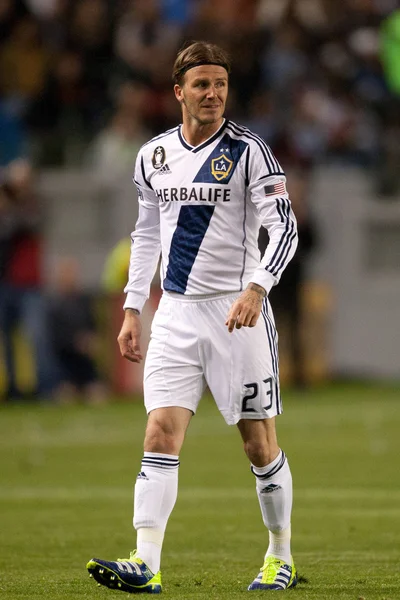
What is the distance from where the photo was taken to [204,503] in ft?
30.8

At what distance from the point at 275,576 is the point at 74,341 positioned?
11582 millimetres

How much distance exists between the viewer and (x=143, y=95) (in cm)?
1909

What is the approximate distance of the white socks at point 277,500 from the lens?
612 cm

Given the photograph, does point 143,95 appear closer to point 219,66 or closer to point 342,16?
point 342,16

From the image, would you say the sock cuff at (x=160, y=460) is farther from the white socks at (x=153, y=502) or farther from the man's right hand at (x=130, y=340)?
the man's right hand at (x=130, y=340)

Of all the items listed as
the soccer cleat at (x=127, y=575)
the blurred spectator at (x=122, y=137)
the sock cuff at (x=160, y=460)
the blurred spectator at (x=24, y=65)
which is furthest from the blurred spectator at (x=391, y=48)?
the soccer cleat at (x=127, y=575)

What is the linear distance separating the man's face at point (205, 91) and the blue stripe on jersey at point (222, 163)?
140 mm

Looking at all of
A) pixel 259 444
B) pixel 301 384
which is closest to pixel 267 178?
pixel 259 444

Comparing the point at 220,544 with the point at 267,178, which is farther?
the point at 220,544

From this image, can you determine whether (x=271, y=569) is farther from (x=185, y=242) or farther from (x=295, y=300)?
(x=295, y=300)

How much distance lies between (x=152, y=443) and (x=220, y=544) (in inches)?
77.2

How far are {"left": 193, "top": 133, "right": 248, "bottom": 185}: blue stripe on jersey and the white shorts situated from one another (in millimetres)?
556

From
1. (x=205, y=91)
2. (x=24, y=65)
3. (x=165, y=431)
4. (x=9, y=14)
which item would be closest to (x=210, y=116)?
(x=205, y=91)

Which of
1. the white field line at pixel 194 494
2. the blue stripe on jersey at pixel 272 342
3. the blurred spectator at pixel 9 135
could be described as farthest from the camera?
the blurred spectator at pixel 9 135
